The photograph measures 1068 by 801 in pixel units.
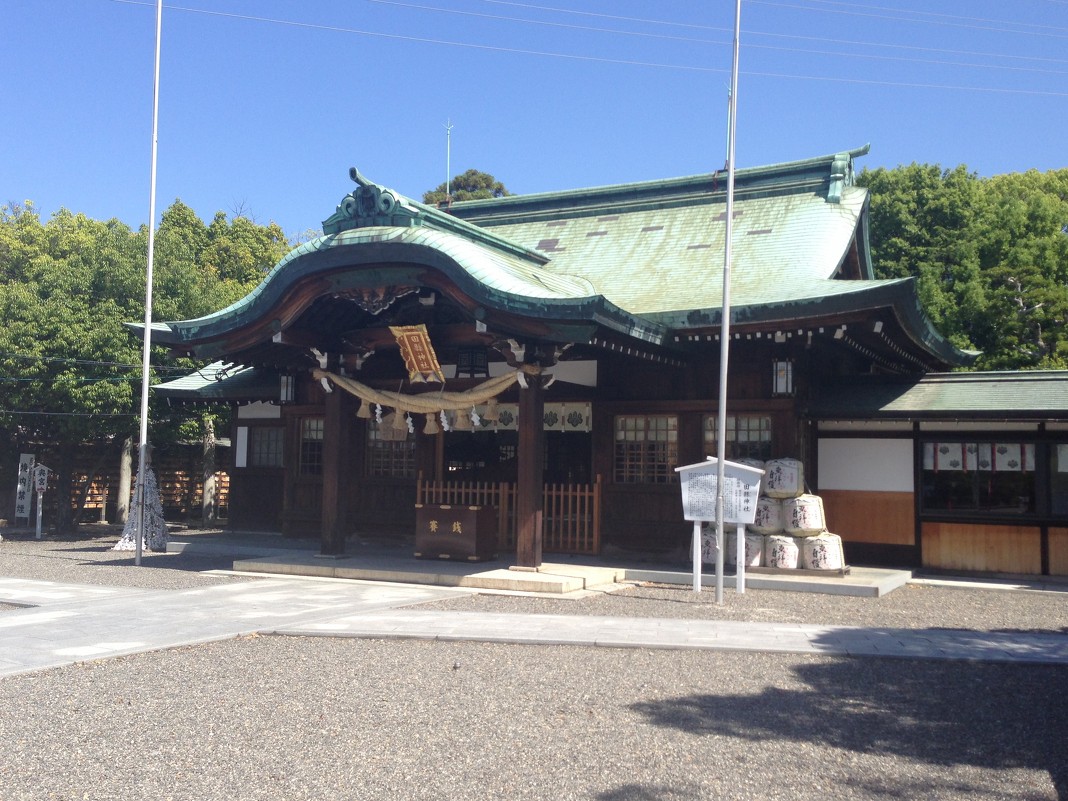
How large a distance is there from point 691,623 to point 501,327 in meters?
4.93

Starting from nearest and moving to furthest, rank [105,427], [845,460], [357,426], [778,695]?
[778,695], [845,460], [357,426], [105,427]

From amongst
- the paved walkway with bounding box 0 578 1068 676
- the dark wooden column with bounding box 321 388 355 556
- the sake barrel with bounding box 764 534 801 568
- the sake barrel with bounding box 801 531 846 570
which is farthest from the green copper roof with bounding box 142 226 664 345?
the paved walkway with bounding box 0 578 1068 676

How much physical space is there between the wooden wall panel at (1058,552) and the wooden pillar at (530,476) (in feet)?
26.3

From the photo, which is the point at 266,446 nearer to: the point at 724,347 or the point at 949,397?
the point at 724,347

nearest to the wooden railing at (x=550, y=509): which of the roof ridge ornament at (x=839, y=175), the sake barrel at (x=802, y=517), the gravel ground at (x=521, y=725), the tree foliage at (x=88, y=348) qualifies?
the sake barrel at (x=802, y=517)

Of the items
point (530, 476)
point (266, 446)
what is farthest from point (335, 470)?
point (266, 446)

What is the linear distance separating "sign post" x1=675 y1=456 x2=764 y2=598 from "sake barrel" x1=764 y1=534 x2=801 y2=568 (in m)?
1.64

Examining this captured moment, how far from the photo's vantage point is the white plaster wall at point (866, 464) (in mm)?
15742

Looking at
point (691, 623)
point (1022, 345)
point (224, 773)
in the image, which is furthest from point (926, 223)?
point (224, 773)

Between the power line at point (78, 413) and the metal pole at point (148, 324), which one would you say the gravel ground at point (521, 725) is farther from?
the power line at point (78, 413)

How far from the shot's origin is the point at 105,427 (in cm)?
2281

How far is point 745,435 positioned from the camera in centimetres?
1546

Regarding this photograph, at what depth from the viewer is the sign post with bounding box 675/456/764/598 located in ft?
39.8

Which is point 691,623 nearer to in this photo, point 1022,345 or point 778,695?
point 778,695
